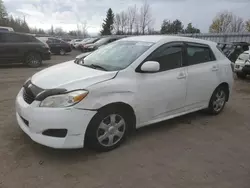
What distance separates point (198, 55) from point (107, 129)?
95.3 inches

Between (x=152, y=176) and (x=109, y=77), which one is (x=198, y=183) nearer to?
(x=152, y=176)

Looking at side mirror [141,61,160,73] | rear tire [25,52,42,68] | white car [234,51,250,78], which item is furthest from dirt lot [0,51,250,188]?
rear tire [25,52,42,68]

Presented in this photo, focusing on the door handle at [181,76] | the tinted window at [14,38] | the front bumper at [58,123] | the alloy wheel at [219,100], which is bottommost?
the alloy wheel at [219,100]

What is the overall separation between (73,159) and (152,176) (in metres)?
1.07

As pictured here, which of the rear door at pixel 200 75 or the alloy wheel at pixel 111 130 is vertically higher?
the rear door at pixel 200 75

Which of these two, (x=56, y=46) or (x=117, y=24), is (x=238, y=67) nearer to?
(x=56, y=46)

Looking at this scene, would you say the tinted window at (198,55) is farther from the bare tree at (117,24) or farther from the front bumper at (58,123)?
the bare tree at (117,24)

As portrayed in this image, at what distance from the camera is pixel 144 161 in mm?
3412

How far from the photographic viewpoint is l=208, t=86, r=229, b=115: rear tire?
5.24m

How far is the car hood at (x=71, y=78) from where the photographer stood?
11.0 feet

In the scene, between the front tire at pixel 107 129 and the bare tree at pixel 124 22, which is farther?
the bare tree at pixel 124 22

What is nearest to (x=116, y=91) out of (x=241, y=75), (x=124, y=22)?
(x=241, y=75)

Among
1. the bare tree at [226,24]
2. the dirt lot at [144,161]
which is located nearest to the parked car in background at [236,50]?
the dirt lot at [144,161]

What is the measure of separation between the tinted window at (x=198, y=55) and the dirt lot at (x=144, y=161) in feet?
4.03
